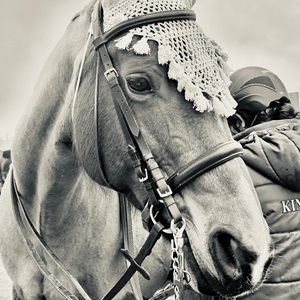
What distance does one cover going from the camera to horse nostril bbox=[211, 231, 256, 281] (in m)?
1.64

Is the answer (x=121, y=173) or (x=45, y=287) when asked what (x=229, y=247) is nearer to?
(x=121, y=173)

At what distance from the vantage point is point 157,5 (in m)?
2.01

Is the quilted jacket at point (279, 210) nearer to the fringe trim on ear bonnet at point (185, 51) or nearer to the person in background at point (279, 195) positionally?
the person in background at point (279, 195)

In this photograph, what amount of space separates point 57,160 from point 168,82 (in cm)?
86

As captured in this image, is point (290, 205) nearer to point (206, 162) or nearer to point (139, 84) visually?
point (206, 162)

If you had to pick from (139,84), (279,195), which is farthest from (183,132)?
(279,195)

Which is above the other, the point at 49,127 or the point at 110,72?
the point at 110,72

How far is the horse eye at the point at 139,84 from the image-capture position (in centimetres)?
192

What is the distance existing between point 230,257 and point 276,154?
0.85 m

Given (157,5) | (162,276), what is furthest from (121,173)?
(162,276)

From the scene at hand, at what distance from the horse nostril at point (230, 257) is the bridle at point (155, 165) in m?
0.14

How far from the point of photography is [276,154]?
2.36m

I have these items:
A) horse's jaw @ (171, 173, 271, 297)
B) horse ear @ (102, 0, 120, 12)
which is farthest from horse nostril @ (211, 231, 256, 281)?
horse ear @ (102, 0, 120, 12)

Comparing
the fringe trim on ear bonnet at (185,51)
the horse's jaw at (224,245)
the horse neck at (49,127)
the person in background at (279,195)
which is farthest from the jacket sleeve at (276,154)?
the horse neck at (49,127)
